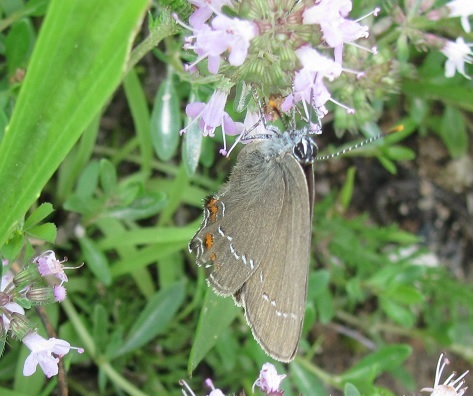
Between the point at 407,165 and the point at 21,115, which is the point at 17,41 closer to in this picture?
the point at 21,115

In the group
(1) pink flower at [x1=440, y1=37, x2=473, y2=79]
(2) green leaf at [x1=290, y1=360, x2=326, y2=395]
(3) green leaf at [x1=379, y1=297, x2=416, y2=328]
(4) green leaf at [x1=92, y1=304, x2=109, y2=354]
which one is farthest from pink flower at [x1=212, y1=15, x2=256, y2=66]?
(3) green leaf at [x1=379, y1=297, x2=416, y2=328]

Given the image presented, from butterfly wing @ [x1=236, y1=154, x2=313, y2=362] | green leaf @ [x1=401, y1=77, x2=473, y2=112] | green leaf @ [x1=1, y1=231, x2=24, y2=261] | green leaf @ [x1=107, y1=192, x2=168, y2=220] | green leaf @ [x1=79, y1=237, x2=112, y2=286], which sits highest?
green leaf @ [x1=1, y1=231, x2=24, y2=261]

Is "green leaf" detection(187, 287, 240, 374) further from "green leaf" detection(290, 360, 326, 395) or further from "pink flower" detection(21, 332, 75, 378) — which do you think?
"green leaf" detection(290, 360, 326, 395)

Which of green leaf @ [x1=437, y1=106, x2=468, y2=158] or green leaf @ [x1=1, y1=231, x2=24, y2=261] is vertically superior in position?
green leaf @ [x1=1, y1=231, x2=24, y2=261]

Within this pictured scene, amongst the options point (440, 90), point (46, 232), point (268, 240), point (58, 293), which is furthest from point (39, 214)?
point (440, 90)

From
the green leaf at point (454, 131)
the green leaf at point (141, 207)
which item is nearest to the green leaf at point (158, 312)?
the green leaf at point (141, 207)

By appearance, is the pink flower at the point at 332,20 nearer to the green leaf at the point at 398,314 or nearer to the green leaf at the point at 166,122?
the green leaf at the point at 166,122
